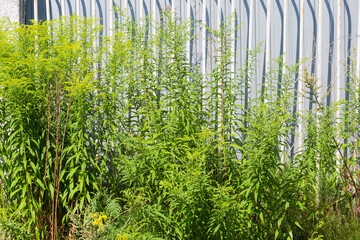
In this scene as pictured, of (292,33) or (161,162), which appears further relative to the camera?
(292,33)

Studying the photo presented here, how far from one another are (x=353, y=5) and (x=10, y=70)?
323 centimetres

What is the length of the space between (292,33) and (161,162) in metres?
2.01

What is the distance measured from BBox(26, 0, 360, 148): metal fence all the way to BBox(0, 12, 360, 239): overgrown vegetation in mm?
205

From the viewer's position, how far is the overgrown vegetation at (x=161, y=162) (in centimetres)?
275

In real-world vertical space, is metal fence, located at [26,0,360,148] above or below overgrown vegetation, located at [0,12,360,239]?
above

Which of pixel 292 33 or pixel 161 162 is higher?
pixel 292 33

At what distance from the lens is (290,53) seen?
13.0 ft

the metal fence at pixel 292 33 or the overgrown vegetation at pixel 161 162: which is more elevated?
the metal fence at pixel 292 33

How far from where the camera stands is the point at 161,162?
296 cm

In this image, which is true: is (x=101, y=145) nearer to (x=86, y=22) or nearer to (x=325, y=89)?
(x=86, y=22)

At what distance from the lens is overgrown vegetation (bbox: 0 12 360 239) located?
2.75m

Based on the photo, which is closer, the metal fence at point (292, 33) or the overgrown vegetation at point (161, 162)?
the overgrown vegetation at point (161, 162)

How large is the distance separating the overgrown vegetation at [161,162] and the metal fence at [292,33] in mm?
205

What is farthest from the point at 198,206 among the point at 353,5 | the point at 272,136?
the point at 353,5
